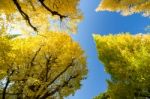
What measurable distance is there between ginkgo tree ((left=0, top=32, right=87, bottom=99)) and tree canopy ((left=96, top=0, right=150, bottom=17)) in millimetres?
6623

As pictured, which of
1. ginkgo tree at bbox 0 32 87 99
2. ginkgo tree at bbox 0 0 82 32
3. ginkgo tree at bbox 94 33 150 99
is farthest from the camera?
ginkgo tree at bbox 0 32 87 99

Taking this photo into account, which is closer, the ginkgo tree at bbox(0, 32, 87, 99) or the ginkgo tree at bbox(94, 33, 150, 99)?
the ginkgo tree at bbox(94, 33, 150, 99)

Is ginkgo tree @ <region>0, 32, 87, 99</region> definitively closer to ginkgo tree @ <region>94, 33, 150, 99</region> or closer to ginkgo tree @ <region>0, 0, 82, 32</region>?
ginkgo tree @ <region>94, 33, 150, 99</region>

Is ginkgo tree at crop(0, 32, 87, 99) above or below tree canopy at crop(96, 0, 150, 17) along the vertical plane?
below

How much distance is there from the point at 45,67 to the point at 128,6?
8848 millimetres

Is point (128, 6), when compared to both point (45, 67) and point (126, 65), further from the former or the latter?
point (45, 67)

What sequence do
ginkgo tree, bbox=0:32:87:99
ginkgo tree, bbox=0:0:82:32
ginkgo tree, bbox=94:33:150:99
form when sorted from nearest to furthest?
ginkgo tree, bbox=0:0:82:32, ginkgo tree, bbox=94:33:150:99, ginkgo tree, bbox=0:32:87:99

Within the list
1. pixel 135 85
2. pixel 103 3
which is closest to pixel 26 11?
pixel 103 3

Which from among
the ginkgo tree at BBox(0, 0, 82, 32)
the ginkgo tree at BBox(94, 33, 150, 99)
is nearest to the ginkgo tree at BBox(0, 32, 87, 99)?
the ginkgo tree at BBox(94, 33, 150, 99)

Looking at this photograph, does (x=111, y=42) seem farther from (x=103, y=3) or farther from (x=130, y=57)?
(x=103, y=3)

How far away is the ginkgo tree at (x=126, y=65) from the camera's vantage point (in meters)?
17.3

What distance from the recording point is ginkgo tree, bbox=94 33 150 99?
56.6 ft

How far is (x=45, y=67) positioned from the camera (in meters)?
20.5

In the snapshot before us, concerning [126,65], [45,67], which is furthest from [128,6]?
[45,67]
